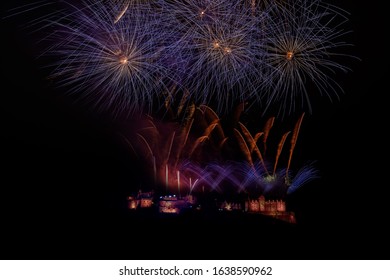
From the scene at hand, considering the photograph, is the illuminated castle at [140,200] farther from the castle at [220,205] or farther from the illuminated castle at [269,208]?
the illuminated castle at [269,208]

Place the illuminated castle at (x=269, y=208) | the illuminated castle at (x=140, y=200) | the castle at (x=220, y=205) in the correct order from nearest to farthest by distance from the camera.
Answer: the castle at (x=220, y=205)
the illuminated castle at (x=140, y=200)
the illuminated castle at (x=269, y=208)

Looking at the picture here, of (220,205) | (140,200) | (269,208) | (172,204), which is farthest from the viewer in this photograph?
(269,208)

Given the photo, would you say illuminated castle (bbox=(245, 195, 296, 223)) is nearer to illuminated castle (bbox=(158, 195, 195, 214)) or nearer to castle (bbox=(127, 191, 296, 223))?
castle (bbox=(127, 191, 296, 223))

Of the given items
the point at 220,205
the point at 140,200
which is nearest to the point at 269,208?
the point at 220,205

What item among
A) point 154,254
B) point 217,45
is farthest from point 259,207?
point 217,45

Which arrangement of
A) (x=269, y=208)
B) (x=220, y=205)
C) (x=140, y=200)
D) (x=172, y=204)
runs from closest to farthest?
1. (x=172, y=204)
2. (x=140, y=200)
3. (x=220, y=205)
4. (x=269, y=208)

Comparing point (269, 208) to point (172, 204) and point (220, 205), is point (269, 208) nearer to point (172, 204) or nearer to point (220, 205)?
point (220, 205)

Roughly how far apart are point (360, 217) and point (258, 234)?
23734 millimetres

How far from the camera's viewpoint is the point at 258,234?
23828 mm

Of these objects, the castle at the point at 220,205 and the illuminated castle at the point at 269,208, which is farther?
the illuminated castle at the point at 269,208

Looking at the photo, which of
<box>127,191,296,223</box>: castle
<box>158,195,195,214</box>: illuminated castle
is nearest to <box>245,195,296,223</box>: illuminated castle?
<box>127,191,296,223</box>: castle

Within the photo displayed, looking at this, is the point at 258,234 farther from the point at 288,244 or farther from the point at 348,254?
the point at 348,254

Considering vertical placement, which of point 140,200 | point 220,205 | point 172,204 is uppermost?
point 140,200

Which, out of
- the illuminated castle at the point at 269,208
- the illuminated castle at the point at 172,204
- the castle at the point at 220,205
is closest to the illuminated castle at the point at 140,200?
the castle at the point at 220,205
